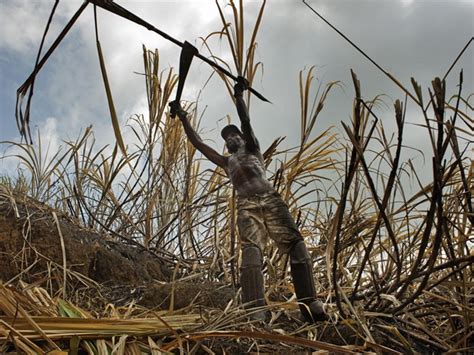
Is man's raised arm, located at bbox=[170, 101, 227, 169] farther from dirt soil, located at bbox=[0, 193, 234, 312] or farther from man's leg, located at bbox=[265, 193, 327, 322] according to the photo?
dirt soil, located at bbox=[0, 193, 234, 312]

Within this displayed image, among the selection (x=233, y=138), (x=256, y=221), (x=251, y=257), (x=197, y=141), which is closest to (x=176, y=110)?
(x=197, y=141)

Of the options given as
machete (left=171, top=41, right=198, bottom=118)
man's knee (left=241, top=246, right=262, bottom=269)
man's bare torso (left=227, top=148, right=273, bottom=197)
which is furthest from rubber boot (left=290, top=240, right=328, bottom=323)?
machete (left=171, top=41, right=198, bottom=118)

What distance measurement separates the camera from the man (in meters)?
1.71

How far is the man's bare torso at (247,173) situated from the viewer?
1.90 m

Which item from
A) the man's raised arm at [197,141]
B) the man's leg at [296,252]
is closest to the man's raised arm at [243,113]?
the man's raised arm at [197,141]

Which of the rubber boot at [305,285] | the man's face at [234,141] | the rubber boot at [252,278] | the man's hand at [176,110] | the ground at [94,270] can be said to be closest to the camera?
the rubber boot at [305,285]

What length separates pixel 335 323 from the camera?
4.90 feet

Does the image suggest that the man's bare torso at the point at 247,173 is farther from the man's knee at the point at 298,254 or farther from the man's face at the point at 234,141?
the man's knee at the point at 298,254

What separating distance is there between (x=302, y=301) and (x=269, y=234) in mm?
268

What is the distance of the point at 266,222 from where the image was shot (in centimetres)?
185

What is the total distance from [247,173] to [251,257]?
1.04 ft

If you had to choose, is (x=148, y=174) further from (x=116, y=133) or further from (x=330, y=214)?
(x=116, y=133)

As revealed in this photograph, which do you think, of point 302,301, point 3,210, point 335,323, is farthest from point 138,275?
point 335,323

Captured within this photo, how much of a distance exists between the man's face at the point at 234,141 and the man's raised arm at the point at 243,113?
0.16 feet
